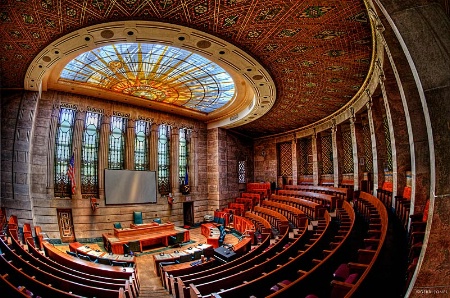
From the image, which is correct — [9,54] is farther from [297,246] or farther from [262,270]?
[297,246]

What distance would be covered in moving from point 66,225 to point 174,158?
6.73 metres

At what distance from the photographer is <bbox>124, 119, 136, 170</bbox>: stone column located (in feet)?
48.8

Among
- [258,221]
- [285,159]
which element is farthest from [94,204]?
[285,159]

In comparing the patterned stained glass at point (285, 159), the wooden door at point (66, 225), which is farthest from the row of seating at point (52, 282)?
the patterned stained glass at point (285, 159)

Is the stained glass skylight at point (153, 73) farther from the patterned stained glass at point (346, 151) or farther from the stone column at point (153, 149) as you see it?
the patterned stained glass at point (346, 151)

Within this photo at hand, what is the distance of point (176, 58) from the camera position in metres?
9.27

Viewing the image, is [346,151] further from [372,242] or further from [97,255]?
[97,255]

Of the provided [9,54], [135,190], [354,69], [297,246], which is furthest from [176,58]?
[135,190]

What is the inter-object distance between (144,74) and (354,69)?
301 inches

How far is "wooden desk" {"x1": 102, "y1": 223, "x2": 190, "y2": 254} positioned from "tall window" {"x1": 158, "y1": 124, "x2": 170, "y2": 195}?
3494 mm

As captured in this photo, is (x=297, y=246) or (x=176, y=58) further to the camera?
(x=176, y=58)

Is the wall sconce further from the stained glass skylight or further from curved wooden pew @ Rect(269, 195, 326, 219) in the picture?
curved wooden pew @ Rect(269, 195, 326, 219)

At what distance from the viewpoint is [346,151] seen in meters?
14.5

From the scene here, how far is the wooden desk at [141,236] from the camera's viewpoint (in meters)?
11.0
